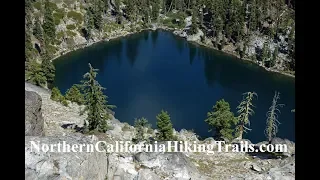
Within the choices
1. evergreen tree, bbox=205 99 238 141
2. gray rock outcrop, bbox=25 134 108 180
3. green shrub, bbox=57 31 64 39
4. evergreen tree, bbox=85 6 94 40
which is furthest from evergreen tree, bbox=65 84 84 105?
evergreen tree, bbox=85 6 94 40

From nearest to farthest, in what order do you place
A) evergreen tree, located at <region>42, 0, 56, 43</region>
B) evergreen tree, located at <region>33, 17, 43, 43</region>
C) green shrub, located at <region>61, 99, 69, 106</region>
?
green shrub, located at <region>61, 99, 69, 106</region> → evergreen tree, located at <region>33, 17, 43, 43</region> → evergreen tree, located at <region>42, 0, 56, 43</region>

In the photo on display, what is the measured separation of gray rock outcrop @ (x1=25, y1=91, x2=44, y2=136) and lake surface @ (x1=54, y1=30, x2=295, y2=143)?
39596mm

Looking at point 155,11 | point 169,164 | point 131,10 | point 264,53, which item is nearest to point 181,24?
point 155,11

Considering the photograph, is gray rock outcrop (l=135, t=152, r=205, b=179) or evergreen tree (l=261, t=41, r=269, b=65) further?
evergreen tree (l=261, t=41, r=269, b=65)

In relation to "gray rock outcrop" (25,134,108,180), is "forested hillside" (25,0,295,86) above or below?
above

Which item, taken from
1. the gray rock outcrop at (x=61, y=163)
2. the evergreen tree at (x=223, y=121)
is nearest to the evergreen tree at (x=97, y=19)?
the evergreen tree at (x=223, y=121)

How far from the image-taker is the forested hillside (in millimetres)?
122500

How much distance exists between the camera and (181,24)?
150625 millimetres

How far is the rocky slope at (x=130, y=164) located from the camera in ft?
69.4

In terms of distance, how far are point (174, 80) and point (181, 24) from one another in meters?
53.4

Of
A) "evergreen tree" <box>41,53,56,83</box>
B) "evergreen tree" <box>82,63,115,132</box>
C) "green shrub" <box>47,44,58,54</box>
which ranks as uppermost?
"green shrub" <box>47,44,58,54</box>

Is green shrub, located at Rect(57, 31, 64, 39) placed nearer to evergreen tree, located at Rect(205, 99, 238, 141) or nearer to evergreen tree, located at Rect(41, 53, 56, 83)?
evergreen tree, located at Rect(41, 53, 56, 83)

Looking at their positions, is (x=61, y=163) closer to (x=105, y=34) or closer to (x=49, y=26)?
(x=49, y=26)

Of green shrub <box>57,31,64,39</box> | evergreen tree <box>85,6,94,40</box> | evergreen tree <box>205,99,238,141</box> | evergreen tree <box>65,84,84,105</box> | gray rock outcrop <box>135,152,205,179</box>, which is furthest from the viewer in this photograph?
evergreen tree <box>85,6,94,40</box>
